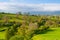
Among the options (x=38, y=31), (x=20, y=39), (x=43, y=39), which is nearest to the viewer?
(x=20, y=39)

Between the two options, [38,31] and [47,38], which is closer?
[47,38]

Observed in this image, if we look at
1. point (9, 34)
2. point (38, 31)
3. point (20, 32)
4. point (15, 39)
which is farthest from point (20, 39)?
point (38, 31)

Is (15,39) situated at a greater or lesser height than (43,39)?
greater

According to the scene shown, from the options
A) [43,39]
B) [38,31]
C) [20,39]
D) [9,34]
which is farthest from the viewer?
[38,31]

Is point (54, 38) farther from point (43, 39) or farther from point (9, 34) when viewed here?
point (9, 34)

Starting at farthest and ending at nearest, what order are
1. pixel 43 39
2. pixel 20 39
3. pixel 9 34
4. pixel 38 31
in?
1. pixel 38 31
2. pixel 43 39
3. pixel 9 34
4. pixel 20 39

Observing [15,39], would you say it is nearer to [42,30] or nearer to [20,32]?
[20,32]

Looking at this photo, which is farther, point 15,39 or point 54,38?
point 54,38

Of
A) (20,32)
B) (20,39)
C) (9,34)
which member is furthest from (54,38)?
(20,39)

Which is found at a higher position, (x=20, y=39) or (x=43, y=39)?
(x=20, y=39)
